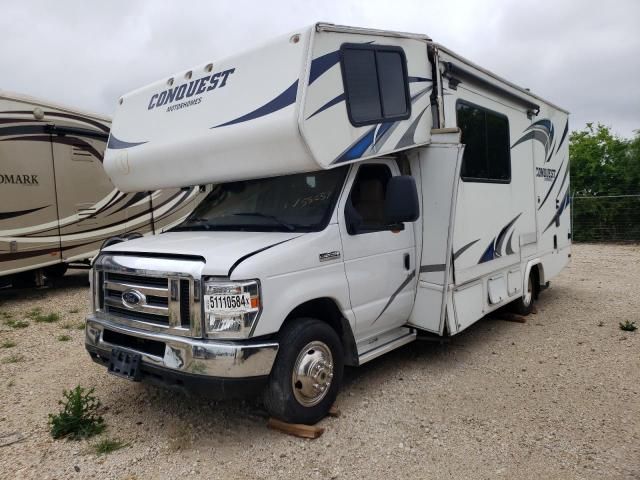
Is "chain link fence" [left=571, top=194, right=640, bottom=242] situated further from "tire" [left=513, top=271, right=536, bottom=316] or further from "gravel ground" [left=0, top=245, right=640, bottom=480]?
"gravel ground" [left=0, top=245, right=640, bottom=480]

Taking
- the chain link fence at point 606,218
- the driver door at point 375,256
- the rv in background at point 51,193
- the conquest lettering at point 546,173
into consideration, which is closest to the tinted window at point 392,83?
the driver door at point 375,256

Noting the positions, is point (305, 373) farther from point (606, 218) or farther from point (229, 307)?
point (606, 218)

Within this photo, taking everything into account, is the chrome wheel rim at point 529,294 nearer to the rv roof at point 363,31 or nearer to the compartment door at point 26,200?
the rv roof at point 363,31

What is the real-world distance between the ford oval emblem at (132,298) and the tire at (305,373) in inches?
42.6

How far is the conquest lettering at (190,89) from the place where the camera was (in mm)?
4547

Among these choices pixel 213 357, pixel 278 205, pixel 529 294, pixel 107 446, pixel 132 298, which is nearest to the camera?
pixel 213 357

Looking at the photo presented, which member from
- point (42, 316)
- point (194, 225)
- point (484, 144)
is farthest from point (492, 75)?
point (42, 316)

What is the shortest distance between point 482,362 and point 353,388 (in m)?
1.63

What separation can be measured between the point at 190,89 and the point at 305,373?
110 inches

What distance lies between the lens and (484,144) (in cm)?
592

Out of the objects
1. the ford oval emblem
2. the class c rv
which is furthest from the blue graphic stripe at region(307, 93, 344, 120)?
the ford oval emblem

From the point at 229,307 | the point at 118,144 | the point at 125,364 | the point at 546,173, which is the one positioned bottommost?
the point at 125,364

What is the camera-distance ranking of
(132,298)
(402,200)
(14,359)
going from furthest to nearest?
(14,359), (402,200), (132,298)

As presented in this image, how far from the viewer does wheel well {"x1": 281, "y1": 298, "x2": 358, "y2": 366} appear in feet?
14.0
